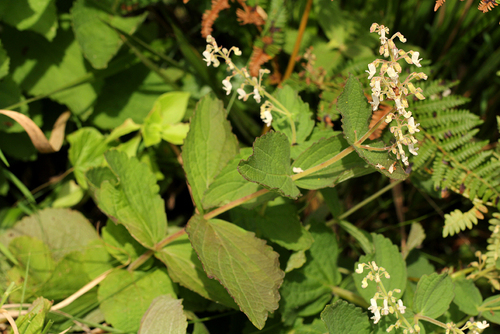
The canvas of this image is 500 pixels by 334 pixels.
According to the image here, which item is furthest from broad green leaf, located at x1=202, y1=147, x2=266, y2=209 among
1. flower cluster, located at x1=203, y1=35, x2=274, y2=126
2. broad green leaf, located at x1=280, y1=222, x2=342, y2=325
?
broad green leaf, located at x1=280, y1=222, x2=342, y2=325

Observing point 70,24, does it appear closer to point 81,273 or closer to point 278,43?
point 278,43

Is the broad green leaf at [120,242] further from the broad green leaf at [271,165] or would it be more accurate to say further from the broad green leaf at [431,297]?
the broad green leaf at [431,297]

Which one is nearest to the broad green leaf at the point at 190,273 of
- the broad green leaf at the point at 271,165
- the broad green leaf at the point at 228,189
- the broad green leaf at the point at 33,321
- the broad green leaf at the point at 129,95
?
the broad green leaf at the point at 228,189

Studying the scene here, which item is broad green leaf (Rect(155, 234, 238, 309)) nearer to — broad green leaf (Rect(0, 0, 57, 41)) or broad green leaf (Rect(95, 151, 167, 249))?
broad green leaf (Rect(95, 151, 167, 249))

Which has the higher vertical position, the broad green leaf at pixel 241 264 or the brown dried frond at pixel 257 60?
the brown dried frond at pixel 257 60

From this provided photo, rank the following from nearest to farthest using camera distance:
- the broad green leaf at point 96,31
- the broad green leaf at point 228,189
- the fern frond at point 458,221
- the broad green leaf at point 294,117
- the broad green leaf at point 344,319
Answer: the broad green leaf at point 344,319
the broad green leaf at point 228,189
the broad green leaf at point 294,117
the fern frond at point 458,221
the broad green leaf at point 96,31

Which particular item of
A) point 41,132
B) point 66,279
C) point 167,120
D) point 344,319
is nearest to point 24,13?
point 41,132

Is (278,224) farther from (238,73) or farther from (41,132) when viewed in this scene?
(41,132)
